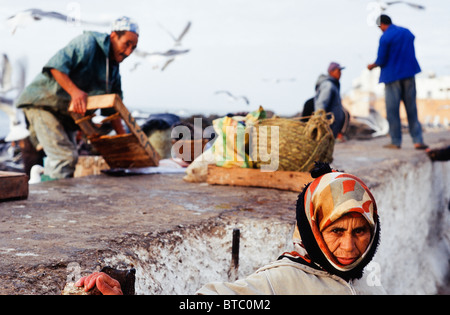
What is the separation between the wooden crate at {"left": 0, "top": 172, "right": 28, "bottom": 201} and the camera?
114 inches

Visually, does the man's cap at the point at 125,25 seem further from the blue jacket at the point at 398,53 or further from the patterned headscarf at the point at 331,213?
the blue jacket at the point at 398,53

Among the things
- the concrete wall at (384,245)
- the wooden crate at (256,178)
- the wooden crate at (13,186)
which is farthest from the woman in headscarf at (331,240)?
the wooden crate at (13,186)

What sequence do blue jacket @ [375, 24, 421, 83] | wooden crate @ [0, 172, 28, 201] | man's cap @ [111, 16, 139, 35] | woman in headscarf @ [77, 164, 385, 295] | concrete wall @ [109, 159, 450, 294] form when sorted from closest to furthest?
woman in headscarf @ [77, 164, 385, 295]
concrete wall @ [109, 159, 450, 294]
wooden crate @ [0, 172, 28, 201]
man's cap @ [111, 16, 139, 35]
blue jacket @ [375, 24, 421, 83]

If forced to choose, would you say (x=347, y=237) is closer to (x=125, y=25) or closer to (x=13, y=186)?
(x=13, y=186)

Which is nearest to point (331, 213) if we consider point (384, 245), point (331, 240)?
point (331, 240)

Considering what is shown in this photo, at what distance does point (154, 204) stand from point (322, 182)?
159 cm

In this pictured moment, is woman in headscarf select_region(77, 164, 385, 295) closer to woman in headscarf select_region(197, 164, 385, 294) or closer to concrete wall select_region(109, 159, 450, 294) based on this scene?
woman in headscarf select_region(197, 164, 385, 294)

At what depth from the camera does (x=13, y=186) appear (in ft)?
9.67

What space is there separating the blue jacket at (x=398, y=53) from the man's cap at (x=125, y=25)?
4.25 m

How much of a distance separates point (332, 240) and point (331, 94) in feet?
17.2

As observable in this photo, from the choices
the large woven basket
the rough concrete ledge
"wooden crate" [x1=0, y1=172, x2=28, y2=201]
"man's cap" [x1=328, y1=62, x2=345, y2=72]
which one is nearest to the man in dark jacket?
"man's cap" [x1=328, y1=62, x2=345, y2=72]

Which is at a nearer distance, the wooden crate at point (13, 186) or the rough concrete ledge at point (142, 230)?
the rough concrete ledge at point (142, 230)

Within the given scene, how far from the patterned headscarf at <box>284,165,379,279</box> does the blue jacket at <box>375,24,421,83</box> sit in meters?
5.86

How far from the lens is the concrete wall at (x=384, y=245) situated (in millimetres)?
2084
